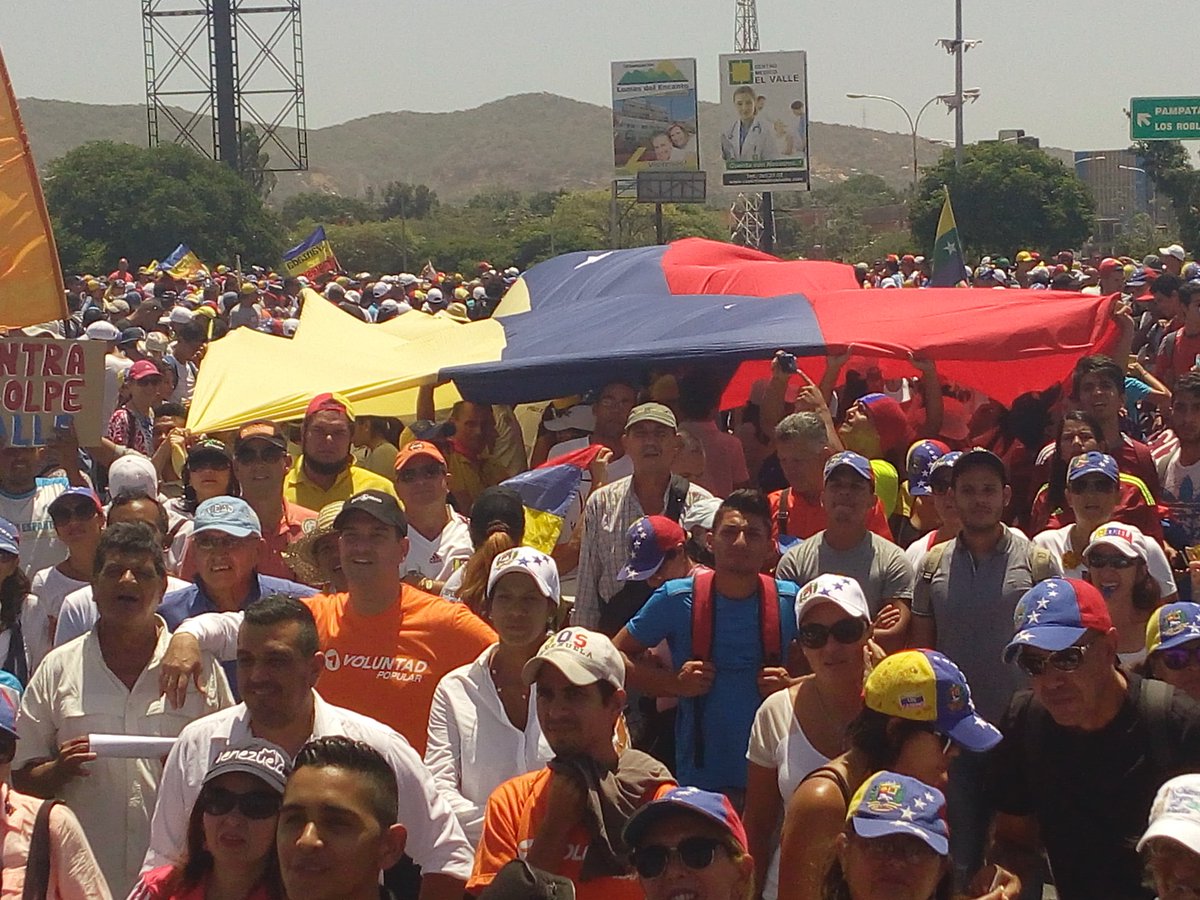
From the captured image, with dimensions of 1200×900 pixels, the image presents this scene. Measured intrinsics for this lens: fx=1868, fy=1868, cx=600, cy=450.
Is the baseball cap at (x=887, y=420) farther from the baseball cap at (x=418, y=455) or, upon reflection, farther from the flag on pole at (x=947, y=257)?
the flag on pole at (x=947, y=257)

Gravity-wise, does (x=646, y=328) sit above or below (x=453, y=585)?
above

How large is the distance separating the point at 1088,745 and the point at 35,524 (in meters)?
4.81

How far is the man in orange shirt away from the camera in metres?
4.07

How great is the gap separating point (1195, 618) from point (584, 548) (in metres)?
2.62

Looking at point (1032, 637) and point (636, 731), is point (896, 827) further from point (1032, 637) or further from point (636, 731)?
point (636, 731)

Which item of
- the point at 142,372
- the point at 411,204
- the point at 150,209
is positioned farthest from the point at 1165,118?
the point at 411,204

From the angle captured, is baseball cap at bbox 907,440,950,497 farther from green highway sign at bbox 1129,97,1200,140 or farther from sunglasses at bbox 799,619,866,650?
green highway sign at bbox 1129,97,1200,140

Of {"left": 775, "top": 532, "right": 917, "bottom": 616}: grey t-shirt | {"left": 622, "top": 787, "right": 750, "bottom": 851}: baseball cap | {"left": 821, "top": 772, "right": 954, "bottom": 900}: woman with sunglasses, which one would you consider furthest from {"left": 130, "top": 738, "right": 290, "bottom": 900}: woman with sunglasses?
{"left": 775, "top": 532, "right": 917, "bottom": 616}: grey t-shirt

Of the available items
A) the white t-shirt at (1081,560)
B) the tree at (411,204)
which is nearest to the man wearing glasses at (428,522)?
the white t-shirt at (1081,560)

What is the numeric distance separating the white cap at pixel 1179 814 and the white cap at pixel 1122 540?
89.1 inches

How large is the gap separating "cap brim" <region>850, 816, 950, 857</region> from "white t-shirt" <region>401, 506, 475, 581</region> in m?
3.61

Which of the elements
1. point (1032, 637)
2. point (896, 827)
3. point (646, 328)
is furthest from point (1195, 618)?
point (646, 328)

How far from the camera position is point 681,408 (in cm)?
897

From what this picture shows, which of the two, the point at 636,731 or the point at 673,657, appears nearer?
the point at 673,657
